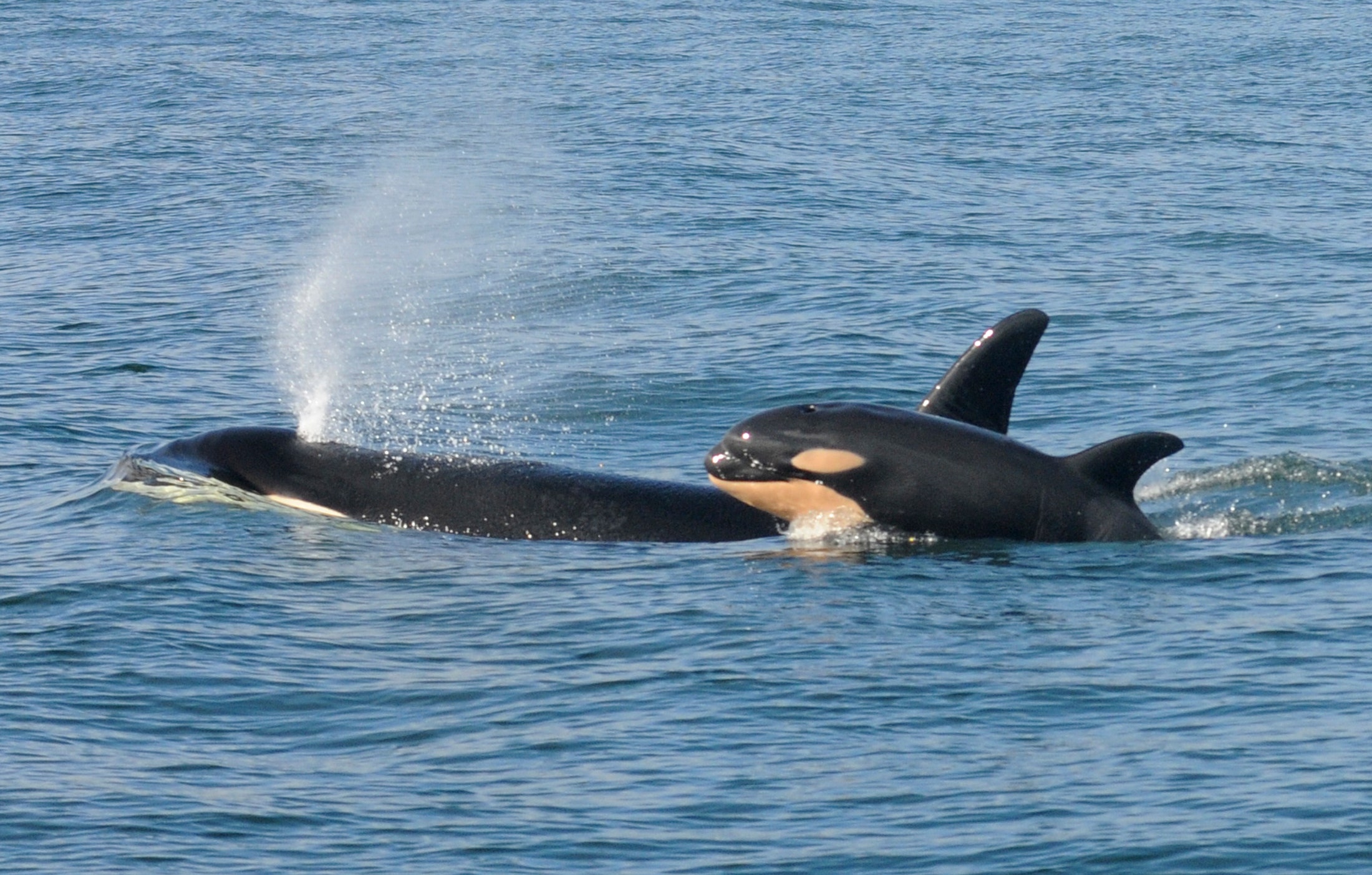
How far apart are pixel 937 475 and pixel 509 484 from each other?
11.8 ft

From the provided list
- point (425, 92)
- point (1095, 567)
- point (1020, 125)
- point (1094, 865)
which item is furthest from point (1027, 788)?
point (425, 92)

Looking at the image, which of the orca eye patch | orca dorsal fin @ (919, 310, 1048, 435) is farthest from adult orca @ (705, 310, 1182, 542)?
orca dorsal fin @ (919, 310, 1048, 435)

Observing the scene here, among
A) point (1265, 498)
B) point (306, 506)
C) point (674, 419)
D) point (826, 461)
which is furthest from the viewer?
point (674, 419)

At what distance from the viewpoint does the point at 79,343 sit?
25.8 metres

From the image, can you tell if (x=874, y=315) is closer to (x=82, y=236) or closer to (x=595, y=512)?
(x=595, y=512)

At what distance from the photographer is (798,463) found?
53.0 ft

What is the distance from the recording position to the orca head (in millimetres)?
16078

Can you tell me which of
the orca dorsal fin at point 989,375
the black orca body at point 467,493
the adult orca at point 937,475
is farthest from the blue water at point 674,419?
the orca dorsal fin at point 989,375

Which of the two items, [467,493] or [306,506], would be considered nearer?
[467,493]

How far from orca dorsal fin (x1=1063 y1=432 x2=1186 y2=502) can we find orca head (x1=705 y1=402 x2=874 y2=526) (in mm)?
1560

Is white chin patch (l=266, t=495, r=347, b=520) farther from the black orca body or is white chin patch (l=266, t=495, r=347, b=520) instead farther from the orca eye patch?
the orca eye patch

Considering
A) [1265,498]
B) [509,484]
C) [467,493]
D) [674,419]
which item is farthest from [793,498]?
[674,419]

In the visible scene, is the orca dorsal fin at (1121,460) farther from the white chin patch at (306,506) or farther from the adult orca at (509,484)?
the white chin patch at (306,506)

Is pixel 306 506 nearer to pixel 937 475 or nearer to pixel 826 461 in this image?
pixel 826 461
